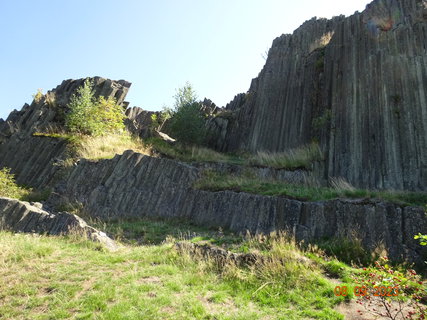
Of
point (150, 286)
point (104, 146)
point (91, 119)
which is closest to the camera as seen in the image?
point (150, 286)

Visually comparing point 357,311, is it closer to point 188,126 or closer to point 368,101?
point 368,101

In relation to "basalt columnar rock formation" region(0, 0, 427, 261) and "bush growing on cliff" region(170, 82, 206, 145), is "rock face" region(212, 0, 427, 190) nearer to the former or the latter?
"basalt columnar rock formation" region(0, 0, 427, 261)

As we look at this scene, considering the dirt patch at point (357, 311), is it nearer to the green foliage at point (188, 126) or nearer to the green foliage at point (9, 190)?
the green foliage at point (9, 190)

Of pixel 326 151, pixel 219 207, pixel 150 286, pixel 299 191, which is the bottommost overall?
pixel 150 286

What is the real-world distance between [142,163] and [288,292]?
11.2 m

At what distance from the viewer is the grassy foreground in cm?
→ 552

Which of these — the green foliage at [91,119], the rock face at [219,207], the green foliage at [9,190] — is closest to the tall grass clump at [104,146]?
the green foliage at [91,119]

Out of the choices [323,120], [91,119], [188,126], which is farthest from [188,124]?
[323,120]

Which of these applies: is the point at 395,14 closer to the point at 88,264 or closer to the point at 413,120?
the point at 413,120

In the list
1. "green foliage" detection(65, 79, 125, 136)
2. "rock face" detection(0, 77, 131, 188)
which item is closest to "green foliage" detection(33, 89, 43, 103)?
"rock face" detection(0, 77, 131, 188)

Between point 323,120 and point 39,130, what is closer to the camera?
point 323,120

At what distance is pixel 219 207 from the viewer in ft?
41.6

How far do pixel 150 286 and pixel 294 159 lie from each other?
11591 millimetres

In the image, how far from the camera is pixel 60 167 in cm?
1842
